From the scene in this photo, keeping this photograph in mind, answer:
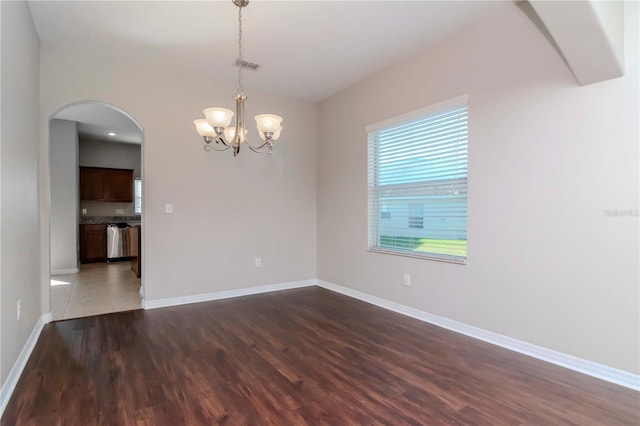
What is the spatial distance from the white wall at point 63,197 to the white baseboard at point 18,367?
340 cm

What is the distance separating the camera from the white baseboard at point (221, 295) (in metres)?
3.90

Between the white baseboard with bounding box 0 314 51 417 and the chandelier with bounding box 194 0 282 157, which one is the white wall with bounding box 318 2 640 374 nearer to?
the chandelier with bounding box 194 0 282 157

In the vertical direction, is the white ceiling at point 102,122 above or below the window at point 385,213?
above

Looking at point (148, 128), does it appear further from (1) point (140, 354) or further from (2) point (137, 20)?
(1) point (140, 354)

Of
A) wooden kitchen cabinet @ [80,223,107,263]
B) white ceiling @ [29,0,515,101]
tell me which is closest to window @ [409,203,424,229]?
white ceiling @ [29,0,515,101]

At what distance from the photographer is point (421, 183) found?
3.53 m

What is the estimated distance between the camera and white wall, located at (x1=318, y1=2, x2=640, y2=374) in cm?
221

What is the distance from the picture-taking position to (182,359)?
2.55 meters

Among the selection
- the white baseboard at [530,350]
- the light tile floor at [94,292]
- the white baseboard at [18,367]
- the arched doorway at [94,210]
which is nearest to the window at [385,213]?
the white baseboard at [530,350]

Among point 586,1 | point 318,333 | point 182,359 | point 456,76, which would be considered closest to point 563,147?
point 586,1

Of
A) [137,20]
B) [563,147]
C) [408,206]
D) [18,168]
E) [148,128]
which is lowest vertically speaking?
[408,206]

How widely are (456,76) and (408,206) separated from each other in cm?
140

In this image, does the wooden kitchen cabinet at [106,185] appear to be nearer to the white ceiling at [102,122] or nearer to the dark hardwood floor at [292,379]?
the white ceiling at [102,122]

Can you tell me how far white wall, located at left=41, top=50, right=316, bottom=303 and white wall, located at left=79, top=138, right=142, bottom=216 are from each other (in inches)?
167
